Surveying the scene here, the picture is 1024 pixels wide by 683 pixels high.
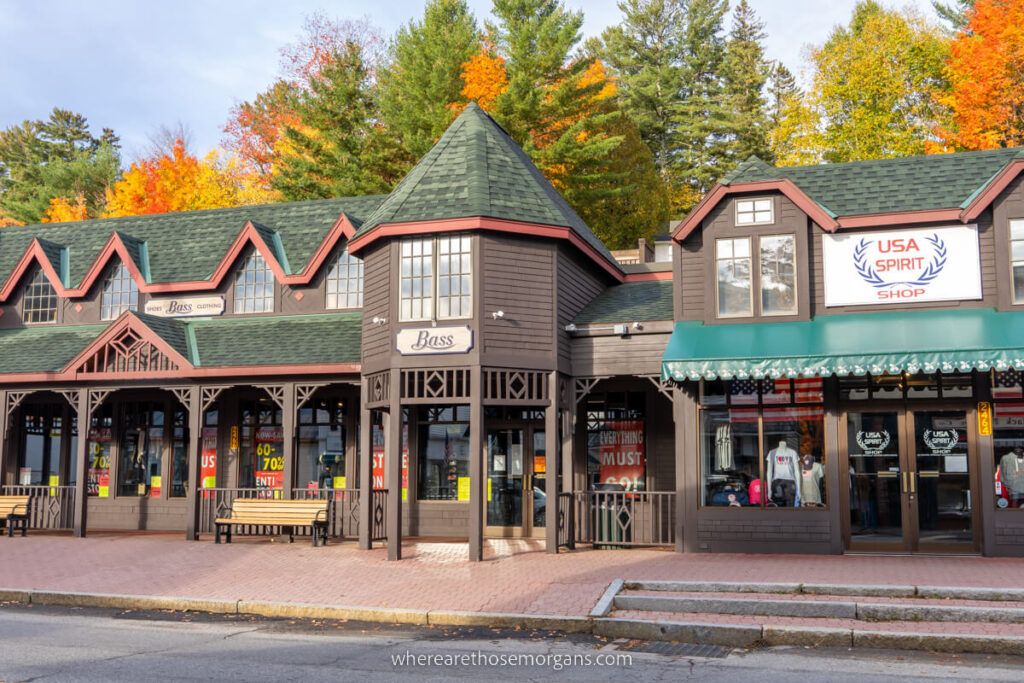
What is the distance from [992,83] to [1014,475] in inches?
970

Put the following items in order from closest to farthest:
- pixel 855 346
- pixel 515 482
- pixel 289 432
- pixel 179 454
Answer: pixel 855 346
pixel 289 432
pixel 515 482
pixel 179 454

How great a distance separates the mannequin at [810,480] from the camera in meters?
16.2

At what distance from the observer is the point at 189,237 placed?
80.2ft

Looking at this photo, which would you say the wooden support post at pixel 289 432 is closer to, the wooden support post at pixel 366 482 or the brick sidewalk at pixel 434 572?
the brick sidewalk at pixel 434 572

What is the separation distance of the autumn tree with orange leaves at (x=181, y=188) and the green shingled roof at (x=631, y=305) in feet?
96.1

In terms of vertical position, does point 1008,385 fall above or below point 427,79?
below

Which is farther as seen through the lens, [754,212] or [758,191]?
[754,212]

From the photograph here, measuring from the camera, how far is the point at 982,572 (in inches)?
527

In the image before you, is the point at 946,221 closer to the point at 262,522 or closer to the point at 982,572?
the point at 982,572

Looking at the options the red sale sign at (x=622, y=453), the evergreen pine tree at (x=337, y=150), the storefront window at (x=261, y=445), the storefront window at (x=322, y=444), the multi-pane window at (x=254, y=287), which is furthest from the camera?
the evergreen pine tree at (x=337, y=150)

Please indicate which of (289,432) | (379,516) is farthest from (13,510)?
(379,516)

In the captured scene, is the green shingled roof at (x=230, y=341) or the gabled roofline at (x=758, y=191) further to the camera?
the green shingled roof at (x=230, y=341)

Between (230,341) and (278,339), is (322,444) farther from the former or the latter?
(230,341)

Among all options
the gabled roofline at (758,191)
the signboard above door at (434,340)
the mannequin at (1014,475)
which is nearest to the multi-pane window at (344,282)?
the signboard above door at (434,340)
